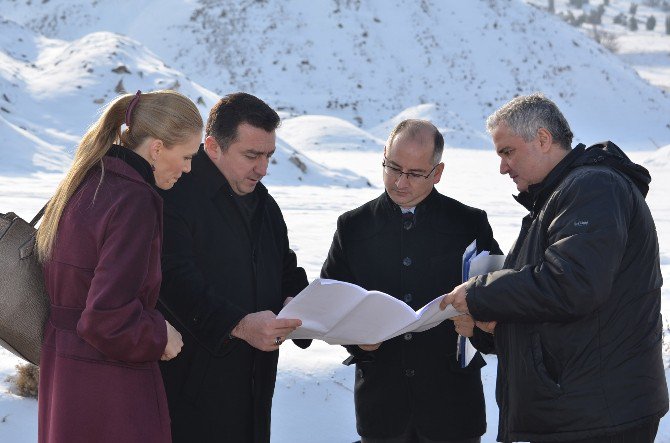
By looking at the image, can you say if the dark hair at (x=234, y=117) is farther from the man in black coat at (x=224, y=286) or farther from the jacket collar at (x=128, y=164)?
the jacket collar at (x=128, y=164)

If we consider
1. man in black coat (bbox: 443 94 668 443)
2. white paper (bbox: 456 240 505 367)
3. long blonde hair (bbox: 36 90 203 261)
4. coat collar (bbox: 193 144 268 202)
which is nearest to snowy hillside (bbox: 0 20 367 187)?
coat collar (bbox: 193 144 268 202)

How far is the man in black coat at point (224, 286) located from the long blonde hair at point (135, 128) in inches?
26.1

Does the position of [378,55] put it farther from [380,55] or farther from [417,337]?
[417,337]

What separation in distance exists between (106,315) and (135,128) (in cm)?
63

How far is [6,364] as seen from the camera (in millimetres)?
5949

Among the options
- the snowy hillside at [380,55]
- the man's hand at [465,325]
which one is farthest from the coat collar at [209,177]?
the snowy hillside at [380,55]

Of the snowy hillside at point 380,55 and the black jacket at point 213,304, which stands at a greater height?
the snowy hillside at point 380,55

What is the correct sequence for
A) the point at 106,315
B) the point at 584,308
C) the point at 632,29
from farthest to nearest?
the point at 632,29 → the point at 584,308 → the point at 106,315

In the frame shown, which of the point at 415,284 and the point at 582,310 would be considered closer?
the point at 582,310

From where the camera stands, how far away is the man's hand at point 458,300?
10.9 feet

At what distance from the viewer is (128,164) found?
9.52ft

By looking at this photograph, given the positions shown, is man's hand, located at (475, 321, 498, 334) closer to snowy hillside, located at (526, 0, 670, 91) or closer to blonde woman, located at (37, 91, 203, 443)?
blonde woman, located at (37, 91, 203, 443)

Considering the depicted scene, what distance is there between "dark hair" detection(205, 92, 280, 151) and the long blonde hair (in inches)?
27.9

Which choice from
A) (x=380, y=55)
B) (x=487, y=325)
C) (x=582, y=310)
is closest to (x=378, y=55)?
(x=380, y=55)
